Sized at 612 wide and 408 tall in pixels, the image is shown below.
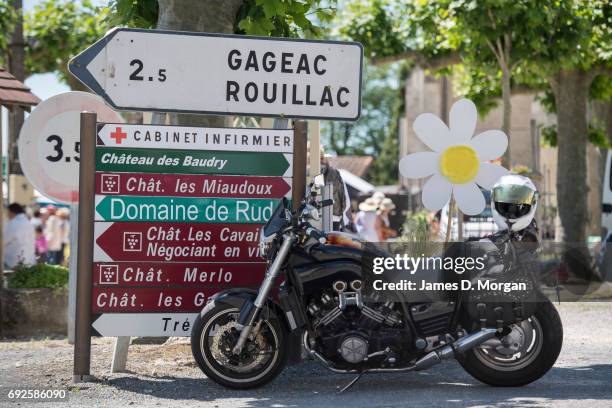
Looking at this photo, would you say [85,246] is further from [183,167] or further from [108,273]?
[183,167]

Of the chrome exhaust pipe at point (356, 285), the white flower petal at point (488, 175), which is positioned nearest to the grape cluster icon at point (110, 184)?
the chrome exhaust pipe at point (356, 285)

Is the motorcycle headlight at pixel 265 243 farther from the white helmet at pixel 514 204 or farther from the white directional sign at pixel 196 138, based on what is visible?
the white helmet at pixel 514 204

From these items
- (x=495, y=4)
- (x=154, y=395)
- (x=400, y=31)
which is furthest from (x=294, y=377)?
(x=400, y=31)

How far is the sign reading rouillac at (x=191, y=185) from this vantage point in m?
8.05

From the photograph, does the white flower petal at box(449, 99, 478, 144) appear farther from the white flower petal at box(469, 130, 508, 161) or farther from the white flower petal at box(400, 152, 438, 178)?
the white flower petal at box(400, 152, 438, 178)

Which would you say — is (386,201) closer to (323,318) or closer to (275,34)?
(275,34)

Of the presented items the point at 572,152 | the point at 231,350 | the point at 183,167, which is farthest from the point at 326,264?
the point at 572,152

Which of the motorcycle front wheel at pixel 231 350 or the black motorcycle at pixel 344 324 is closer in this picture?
the black motorcycle at pixel 344 324

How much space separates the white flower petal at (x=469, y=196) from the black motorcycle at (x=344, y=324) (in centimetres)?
121

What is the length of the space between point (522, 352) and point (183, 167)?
2766 millimetres

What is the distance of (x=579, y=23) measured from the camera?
16719mm

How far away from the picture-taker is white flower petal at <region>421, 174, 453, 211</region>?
338 inches

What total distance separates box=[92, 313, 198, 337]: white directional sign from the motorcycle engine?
1.16 metres

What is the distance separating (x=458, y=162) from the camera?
8.70 metres
